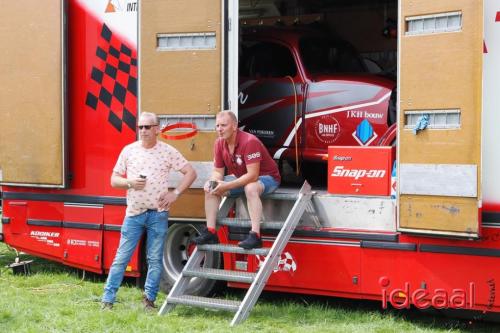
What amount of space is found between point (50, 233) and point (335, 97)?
3.21 m

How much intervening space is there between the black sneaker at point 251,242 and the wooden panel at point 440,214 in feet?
3.82

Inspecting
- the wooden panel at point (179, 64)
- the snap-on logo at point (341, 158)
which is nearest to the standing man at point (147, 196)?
the wooden panel at point (179, 64)

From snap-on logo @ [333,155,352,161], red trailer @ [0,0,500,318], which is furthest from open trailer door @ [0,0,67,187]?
snap-on logo @ [333,155,352,161]

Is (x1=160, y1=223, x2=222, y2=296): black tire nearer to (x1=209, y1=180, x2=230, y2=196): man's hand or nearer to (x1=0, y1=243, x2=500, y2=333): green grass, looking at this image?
(x1=0, y1=243, x2=500, y2=333): green grass

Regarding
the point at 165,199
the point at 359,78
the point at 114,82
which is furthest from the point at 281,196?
the point at 114,82

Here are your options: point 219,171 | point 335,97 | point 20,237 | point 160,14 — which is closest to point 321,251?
point 219,171

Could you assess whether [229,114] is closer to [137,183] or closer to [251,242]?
[137,183]

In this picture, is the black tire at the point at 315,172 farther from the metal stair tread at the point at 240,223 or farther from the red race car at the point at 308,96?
the metal stair tread at the point at 240,223

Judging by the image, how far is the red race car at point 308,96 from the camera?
771cm

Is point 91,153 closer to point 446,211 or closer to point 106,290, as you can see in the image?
point 106,290

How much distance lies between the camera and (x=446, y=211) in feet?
18.9

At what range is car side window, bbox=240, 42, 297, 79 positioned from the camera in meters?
8.45

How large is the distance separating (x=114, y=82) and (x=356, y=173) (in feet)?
8.38

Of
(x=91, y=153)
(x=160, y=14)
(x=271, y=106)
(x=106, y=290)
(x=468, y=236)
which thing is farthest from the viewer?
(x=271, y=106)
